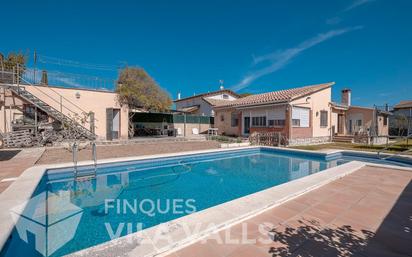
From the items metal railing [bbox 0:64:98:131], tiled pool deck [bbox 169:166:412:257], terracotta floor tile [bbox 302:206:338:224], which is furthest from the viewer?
metal railing [bbox 0:64:98:131]

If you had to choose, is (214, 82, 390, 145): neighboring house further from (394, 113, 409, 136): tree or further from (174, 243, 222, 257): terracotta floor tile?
(174, 243, 222, 257): terracotta floor tile

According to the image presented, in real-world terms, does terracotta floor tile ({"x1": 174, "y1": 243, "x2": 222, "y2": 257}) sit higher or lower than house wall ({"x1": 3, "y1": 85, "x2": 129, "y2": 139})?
lower

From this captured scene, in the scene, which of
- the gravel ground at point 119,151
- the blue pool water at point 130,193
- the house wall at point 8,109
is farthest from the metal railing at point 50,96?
the blue pool water at point 130,193

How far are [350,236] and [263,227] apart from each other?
1.35m

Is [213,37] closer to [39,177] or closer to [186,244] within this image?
[39,177]

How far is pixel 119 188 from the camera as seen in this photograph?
22.6 feet

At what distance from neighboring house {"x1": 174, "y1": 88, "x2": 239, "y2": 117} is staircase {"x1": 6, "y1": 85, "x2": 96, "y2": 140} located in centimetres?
1437

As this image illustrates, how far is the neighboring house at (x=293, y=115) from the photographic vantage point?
1558 cm

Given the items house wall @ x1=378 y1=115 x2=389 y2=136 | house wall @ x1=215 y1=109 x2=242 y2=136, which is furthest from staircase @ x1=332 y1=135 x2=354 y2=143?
house wall @ x1=215 y1=109 x2=242 y2=136

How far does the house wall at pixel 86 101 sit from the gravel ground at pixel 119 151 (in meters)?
4.09

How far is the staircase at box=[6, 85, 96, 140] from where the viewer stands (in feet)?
39.0

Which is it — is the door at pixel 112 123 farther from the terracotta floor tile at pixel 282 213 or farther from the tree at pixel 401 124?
the tree at pixel 401 124

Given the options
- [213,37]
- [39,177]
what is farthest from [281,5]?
[39,177]

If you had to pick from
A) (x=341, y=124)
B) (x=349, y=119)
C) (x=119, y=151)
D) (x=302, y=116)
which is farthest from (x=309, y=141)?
(x=119, y=151)
